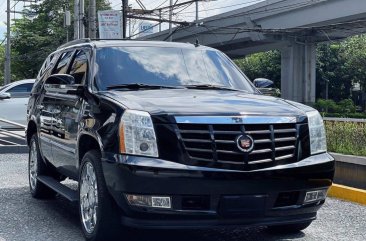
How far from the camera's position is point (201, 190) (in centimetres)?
471

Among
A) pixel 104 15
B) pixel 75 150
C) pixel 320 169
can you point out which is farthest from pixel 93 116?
pixel 104 15

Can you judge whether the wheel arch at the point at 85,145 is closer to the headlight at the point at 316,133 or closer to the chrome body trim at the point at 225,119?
the chrome body trim at the point at 225,119

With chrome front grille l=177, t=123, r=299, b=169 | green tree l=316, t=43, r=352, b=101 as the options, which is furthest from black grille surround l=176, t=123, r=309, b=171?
green tree l=316, t=43, r=352, b=101

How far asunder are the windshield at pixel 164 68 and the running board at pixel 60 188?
1151mm

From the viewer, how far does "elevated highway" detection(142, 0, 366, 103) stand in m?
34.9

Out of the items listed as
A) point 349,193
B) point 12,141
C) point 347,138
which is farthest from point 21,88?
point 349,193

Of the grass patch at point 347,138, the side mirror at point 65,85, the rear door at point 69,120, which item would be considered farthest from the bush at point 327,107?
the side mirror at point 65,85

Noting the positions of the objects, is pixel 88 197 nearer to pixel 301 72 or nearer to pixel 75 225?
pixel 75 225

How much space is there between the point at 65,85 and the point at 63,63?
1.17m

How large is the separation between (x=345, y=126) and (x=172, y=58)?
529cm

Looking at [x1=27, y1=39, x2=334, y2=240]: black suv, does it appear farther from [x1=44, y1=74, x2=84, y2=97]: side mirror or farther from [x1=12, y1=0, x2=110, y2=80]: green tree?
[x1=12, y1=0, x2=110, y2=80]: green tree

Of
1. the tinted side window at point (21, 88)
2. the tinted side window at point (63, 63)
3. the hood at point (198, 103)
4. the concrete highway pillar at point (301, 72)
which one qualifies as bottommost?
the hood at point (198, 103)

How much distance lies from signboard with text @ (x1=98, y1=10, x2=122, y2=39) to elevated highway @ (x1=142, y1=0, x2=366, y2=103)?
11.6 m

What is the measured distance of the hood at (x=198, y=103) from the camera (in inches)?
194
